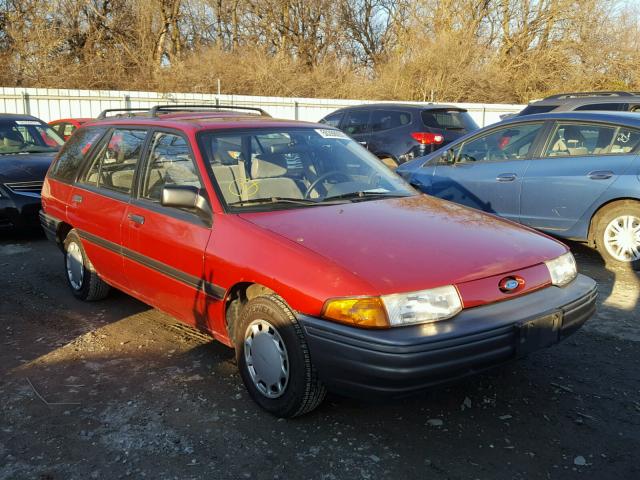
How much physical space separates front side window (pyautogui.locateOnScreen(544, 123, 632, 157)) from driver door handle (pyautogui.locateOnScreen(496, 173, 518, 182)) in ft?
1.27

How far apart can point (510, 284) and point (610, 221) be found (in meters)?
3.37

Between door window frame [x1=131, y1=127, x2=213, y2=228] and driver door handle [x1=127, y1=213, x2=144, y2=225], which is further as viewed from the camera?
driver door handle [x1=127, y1=213, x2=144, y2=225]

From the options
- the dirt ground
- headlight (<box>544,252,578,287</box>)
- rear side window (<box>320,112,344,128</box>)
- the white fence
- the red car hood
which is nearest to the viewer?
the dirt ground

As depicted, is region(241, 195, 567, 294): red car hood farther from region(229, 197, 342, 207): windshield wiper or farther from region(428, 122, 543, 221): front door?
region(428, 122, 543, 221): front door

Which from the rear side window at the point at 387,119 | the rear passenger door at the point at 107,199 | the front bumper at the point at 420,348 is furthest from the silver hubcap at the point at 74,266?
the rear side window at the point at 387,119

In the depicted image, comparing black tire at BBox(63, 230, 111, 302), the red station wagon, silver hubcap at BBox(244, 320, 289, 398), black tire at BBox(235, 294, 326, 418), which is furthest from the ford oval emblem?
black tire at BBox(63, 230, 111, 302)

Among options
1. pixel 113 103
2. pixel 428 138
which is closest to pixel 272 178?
pixel 428 138

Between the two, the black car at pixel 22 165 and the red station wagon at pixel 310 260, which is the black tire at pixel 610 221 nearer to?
the red station wagon at pixel 310 260

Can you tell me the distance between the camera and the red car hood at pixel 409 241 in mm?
2832

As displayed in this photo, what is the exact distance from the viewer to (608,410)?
10.5 feet

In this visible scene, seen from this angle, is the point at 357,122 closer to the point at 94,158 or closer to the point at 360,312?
the point at 94,158

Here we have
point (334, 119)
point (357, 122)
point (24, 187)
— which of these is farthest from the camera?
point (334, 119)

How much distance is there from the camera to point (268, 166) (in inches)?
154

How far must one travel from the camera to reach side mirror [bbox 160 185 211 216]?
11.4 ft
